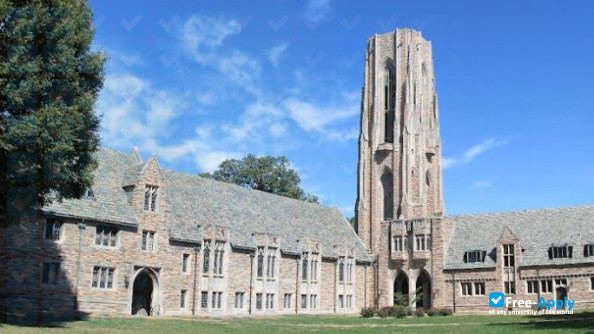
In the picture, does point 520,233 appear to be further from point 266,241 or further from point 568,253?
point 266,241

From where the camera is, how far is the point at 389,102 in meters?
81.4

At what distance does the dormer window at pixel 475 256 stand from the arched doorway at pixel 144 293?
3006 centimetres

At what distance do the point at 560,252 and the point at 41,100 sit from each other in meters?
45.7

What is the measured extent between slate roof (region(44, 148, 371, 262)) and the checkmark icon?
13.3 m

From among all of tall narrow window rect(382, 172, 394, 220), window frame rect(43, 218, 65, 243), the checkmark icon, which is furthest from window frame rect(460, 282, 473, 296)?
window frame rect(43, 218, 65, 243)

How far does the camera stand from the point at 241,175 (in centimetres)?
8794

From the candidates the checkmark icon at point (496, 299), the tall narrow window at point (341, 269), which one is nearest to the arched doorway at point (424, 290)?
the checkmark icon at point (496, 299)

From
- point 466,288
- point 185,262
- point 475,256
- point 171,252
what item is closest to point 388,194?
point 475,256

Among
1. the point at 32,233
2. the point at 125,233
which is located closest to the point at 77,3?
the point at 32,233

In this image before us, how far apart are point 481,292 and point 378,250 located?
483 inches

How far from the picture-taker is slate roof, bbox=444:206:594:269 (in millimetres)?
60812

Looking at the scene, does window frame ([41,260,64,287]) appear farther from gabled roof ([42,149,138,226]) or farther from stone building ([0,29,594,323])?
gabled roof ([42,149,138,226])

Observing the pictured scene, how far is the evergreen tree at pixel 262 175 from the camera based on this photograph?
8800cm

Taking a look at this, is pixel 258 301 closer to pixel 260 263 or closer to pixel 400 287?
pixel 260 263
